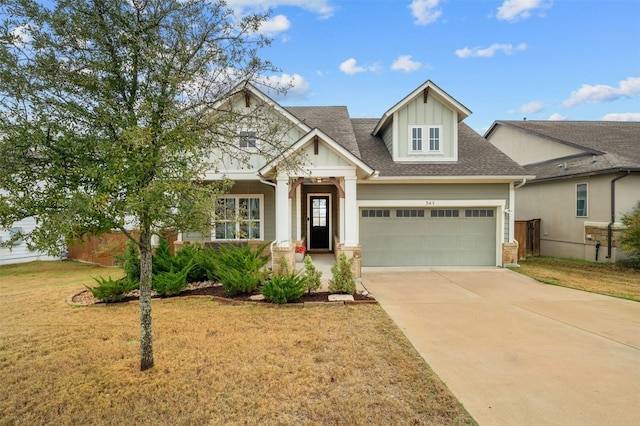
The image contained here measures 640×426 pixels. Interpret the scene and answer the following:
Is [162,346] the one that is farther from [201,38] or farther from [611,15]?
[611,15]

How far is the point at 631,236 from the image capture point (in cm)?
1125

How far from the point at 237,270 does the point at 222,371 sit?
4207 mm

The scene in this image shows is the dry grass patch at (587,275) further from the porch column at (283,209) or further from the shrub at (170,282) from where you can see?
the shrub at (170,282)

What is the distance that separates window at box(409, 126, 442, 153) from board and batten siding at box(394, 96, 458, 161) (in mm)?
144

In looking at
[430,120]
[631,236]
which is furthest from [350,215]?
[631,236]

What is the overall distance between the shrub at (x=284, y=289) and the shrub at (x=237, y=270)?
0.72 meters

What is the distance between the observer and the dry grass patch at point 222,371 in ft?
11.0

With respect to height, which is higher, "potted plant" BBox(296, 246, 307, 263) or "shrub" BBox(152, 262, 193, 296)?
"potted plant" BBox(296, 246, 307, 263)

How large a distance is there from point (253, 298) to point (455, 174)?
8.12 m

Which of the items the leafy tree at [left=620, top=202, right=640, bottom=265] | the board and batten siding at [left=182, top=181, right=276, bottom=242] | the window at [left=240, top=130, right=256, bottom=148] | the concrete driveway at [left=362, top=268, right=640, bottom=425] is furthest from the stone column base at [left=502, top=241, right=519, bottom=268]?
the window at [left=240, top=130, right=256, bottom=148]

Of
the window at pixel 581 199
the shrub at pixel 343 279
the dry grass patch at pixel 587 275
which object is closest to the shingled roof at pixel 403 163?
the dry grass patch at pixel 587 275

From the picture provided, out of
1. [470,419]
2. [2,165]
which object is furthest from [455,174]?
[2,165]

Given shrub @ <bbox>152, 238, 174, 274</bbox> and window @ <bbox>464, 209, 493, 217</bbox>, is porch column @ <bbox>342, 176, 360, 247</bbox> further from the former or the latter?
window @ <bbox>464, 209, 493, 217</bbox>

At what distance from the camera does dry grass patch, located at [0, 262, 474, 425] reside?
336 centimetres
